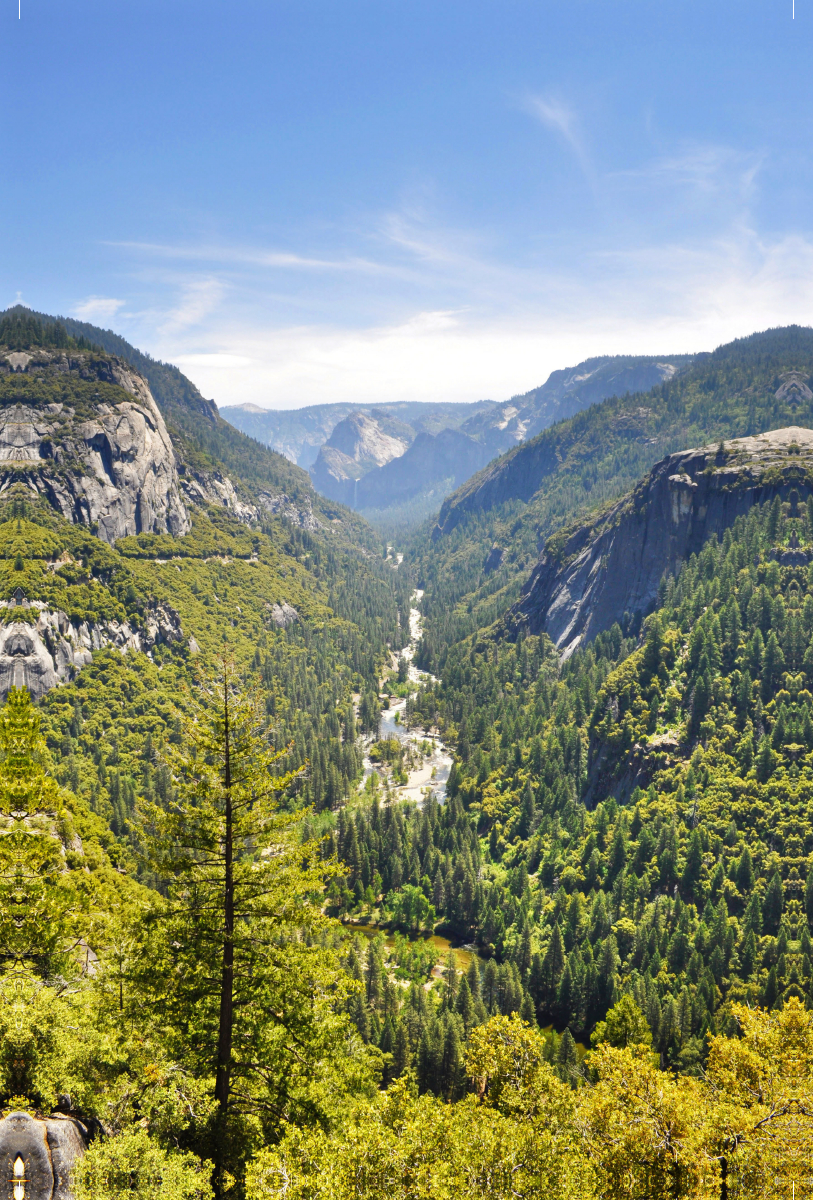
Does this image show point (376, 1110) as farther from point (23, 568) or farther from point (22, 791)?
point (23, 568)

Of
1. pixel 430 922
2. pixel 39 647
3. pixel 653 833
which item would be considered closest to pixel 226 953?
pixel 430 922

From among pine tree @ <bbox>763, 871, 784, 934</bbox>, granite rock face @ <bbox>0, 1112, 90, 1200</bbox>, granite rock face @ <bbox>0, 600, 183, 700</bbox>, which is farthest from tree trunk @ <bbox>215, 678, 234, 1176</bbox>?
granite rock face @ <bbox>0, 600, 183, 700</bbox>

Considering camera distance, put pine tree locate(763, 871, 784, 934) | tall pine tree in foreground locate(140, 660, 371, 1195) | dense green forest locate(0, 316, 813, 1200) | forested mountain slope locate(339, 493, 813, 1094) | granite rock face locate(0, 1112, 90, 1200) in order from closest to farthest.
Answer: granite rock face locate(0, 1112, 90, 1200)
dense green forest locate(0, 316, 813, 1200)
tall pine tree in foreground locate(140, 660, 371, 1195)
forested mountain slope locate(339, 493, 813, 1094)
pine tree locate(763, 871, 784, 934)

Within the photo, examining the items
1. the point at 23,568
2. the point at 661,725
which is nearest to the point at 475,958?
the point at 661,725

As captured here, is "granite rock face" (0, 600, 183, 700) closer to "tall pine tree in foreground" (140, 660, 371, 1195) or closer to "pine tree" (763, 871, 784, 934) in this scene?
"tall pine tree in foreground" (140, 660, 371, 1195)

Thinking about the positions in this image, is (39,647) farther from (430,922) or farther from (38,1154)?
(38,1154)

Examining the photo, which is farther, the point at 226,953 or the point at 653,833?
the point at 653,833

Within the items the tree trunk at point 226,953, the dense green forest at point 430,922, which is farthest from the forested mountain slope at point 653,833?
the tree trunk at point 226,953
